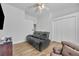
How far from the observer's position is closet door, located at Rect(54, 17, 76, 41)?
1.80 metres

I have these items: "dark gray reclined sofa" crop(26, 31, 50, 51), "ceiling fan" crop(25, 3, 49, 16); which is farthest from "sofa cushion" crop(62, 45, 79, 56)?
"ceiling fan" crop(25, 3, 49, 16)

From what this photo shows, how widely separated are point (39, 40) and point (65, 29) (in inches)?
29.1

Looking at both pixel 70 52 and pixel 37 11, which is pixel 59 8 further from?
pixel 70 52

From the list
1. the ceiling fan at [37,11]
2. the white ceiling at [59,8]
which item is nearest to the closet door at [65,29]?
the white ceiling at [59,8]

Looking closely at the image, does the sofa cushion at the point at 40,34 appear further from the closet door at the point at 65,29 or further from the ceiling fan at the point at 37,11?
the ceiling fan at the point at 37,11

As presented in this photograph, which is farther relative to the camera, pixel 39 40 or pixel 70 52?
pixel 39 40

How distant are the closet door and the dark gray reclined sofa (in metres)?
0.25

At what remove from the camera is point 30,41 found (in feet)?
7.04

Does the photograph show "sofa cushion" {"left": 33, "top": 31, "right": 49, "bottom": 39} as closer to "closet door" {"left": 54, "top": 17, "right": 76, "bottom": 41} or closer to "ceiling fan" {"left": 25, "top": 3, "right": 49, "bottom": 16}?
"closet door" {"left": 54, "top": 17, "right": 76, "bottom": 41}

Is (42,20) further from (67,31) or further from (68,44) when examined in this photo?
(68,44)

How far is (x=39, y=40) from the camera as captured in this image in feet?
7.35

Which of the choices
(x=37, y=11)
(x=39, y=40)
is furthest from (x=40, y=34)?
(x=37, y=11)

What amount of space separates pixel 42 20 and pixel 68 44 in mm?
793

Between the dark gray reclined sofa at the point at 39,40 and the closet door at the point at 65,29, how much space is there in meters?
0.25
